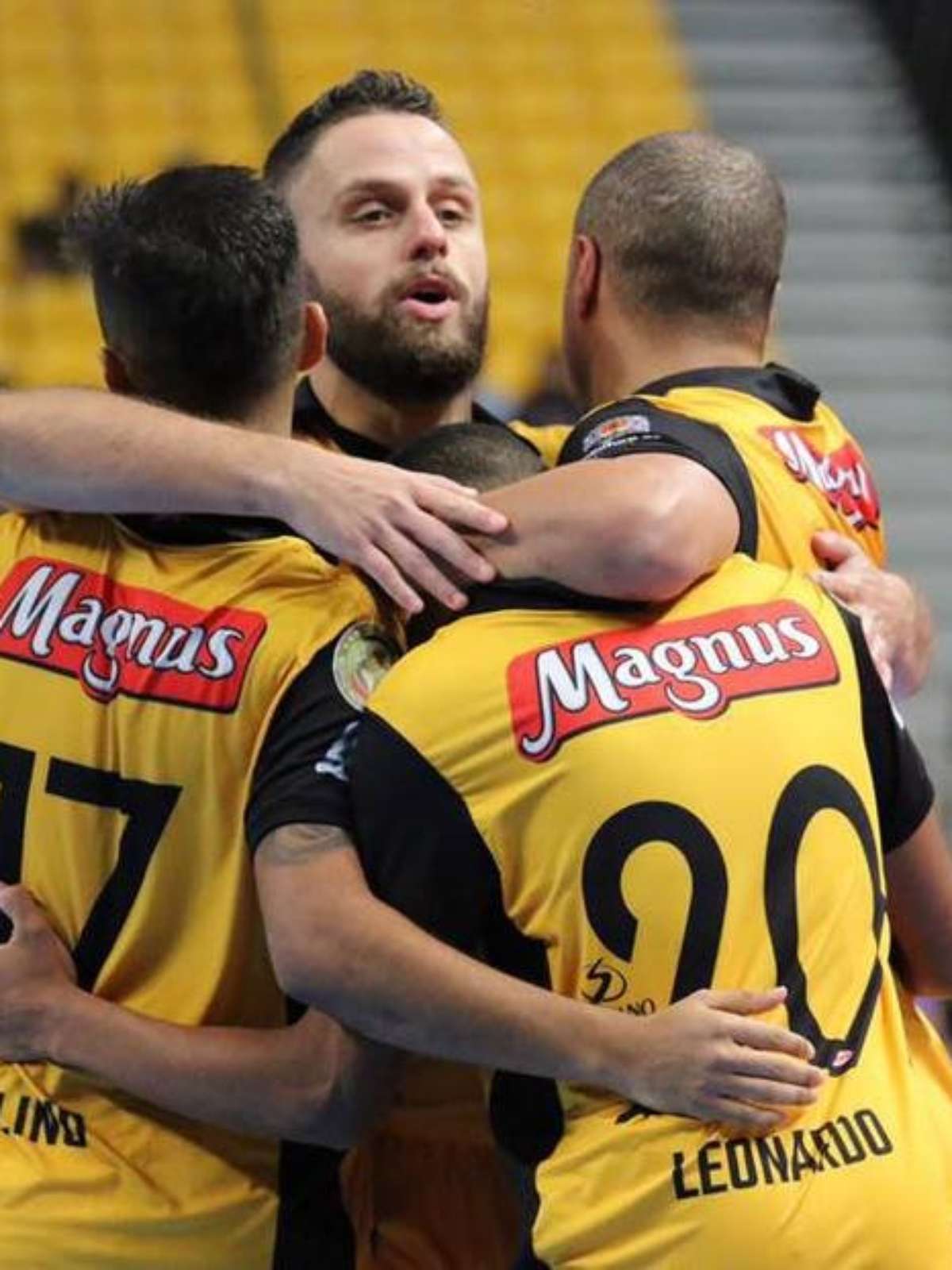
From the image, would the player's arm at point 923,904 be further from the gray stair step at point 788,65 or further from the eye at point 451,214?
the gray stair step at point 788,65

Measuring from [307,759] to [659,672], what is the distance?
15.4 inches

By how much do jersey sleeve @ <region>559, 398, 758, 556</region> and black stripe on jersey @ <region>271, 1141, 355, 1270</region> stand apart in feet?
2.86

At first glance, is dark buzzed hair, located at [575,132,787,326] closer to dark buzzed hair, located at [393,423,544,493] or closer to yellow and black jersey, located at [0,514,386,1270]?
dark buzzed hair, located at [393,423,544,493]

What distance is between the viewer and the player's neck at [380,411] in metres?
3.59

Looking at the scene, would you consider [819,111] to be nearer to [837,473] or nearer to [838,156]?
[838,156]

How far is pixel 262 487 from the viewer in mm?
2686

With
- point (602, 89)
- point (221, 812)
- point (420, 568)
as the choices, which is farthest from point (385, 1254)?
point (602, 89)

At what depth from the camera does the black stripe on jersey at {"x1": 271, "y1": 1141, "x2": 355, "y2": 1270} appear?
2787 millimetres

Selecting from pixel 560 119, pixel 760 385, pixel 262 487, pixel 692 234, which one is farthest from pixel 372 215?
pixel 560 119

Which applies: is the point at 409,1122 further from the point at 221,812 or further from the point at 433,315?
the point at 433,315

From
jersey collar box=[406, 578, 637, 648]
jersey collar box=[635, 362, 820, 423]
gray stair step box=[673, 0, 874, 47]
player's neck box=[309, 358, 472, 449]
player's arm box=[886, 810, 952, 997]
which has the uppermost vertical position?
jersey collar box=[635, 362, 820, 423]

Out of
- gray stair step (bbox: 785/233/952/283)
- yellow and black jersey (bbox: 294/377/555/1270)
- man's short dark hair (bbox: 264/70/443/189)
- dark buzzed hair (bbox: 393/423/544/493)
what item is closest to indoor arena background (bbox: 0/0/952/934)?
gray stair step (bbox: 785/233/952/283)

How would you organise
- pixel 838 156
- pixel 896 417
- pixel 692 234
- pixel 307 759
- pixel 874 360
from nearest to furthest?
pixel 307 759
pixel 692 234
pixel 896 417
pixel 874 360
pixel 838 156

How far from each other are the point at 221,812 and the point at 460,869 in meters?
0.30
